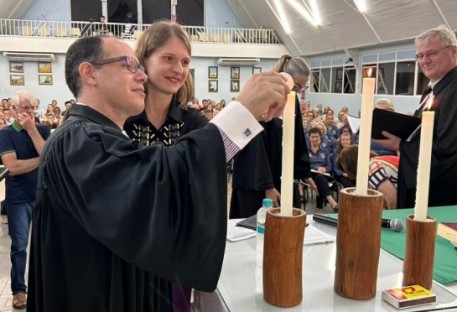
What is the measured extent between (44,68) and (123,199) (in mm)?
19193

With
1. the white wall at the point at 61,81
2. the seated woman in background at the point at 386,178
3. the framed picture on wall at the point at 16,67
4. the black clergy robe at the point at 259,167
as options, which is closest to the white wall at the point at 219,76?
the white wall at the point at 61,81

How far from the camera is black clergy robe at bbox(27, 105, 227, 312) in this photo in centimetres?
86

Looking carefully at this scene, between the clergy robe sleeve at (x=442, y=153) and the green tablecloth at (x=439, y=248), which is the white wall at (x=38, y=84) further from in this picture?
the green tablecloth at (x=439, y=248)

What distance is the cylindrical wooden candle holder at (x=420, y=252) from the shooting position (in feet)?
3.60

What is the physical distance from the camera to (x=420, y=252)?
1100 mm

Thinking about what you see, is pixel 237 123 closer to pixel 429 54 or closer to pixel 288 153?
pixel 288 153

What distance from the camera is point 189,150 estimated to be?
900mm

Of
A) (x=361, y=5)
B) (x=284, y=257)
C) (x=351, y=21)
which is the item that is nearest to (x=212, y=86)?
(x=351, y=21)

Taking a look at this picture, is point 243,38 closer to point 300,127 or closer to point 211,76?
point 211,76

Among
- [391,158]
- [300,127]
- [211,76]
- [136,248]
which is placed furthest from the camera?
[211,76]

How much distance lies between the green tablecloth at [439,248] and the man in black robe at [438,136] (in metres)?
0.28

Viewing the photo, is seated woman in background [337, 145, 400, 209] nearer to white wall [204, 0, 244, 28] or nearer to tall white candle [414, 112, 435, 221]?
tall white candle [414, 112, 435, 221]

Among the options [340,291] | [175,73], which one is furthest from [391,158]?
[340,291]

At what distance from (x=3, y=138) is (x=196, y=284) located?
3.17 metres
